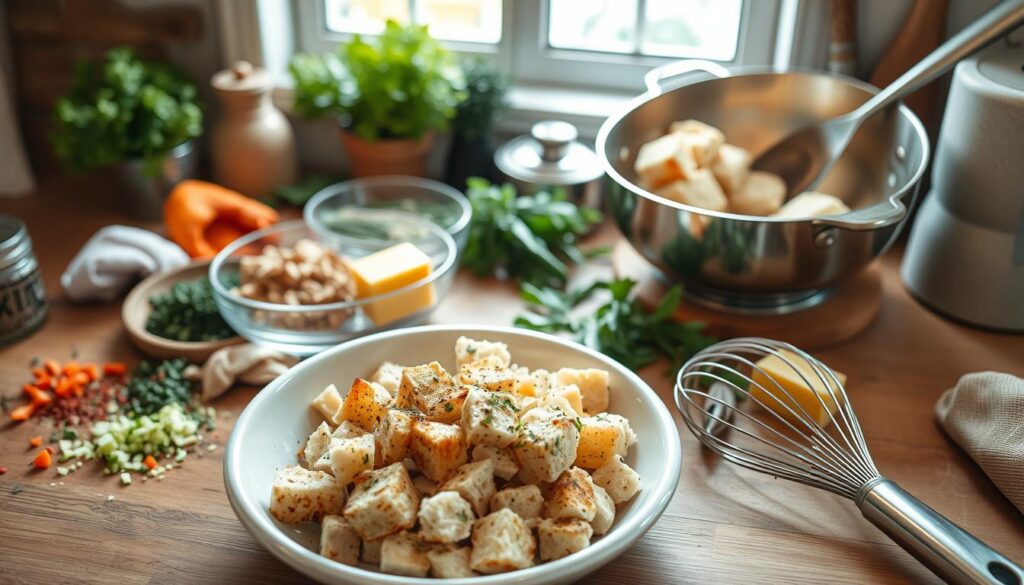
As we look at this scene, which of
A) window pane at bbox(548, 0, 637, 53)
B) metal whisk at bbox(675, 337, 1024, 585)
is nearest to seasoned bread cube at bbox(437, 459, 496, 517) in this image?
metal whisk at bbox(675, 337, 1024, 585)

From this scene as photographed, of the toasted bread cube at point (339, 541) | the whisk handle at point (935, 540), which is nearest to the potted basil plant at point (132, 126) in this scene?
the toasted bread cube at point (339, 541)

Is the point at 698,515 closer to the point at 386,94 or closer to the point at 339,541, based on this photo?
the point at 339,541

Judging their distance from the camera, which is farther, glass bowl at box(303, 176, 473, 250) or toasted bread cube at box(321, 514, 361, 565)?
glass bowl at box(303, 176, 473, 250)

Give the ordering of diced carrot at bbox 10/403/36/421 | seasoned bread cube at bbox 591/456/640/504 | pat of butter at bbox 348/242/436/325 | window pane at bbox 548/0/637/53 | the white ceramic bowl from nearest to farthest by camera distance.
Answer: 1. the white ceramic bowl
2. seasoned bread cube at bbox 591/456/640/504
3. diced carrot at bbox 10/403/36/421
4. pat of butter at bbox 348/242/436/325
5. window pane at bbox 548/0/637/53

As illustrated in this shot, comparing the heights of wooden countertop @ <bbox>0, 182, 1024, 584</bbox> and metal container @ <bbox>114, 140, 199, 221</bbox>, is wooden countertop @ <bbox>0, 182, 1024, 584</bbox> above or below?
below

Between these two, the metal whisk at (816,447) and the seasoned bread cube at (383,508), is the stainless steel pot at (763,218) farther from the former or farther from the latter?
the seasoned bread cube at (383,508)

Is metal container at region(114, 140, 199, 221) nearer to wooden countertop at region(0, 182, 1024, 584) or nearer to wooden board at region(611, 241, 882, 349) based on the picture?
wooden countertop at region(0, 182, 1024, 584)

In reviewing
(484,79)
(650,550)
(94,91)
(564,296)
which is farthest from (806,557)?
(94,91)
